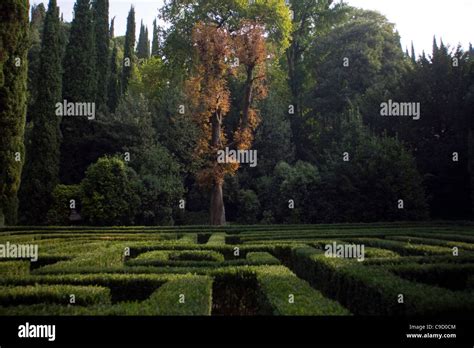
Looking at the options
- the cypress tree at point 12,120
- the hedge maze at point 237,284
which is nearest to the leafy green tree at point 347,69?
the cypress tree at point 12,120

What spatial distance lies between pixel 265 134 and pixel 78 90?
587 inches

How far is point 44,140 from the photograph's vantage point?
2794 centimetres

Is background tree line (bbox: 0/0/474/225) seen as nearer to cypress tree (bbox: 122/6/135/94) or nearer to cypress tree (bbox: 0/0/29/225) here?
cypress tree (bbox: 0/0/29/225)

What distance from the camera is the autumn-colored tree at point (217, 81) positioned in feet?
74.4

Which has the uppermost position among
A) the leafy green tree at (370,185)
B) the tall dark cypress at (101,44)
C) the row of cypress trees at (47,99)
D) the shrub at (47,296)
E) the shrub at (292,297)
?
the tall dark cypress at (101,44)

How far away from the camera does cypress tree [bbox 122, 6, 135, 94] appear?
42.0 meters

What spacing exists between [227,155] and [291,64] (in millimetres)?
19383

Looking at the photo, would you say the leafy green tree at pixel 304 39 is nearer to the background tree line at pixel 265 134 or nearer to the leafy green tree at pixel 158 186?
the background tree line at pixel 265 134

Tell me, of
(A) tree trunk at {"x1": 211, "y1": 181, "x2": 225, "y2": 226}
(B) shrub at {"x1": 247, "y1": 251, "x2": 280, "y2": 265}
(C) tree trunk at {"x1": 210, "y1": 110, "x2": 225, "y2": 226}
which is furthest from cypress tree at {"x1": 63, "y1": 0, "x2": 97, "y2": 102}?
(B) shrub at {"x1": 247, "y1": 251, "x2": 280, "y2": 265}

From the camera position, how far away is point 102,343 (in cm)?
463

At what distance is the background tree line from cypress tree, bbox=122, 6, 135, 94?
408cm

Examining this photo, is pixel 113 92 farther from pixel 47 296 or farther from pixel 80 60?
pixel 47 296

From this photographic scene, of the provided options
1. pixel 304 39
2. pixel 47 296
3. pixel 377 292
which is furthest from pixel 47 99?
pixel 377 292

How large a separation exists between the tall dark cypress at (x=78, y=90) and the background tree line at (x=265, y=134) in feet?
0.28
